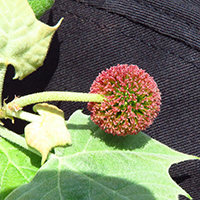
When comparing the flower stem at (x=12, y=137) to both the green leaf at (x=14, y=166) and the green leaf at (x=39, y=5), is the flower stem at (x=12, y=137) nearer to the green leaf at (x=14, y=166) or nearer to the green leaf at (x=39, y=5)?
the green leaf at (x=14, y=166)

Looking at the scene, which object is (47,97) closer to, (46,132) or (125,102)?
(46,132)

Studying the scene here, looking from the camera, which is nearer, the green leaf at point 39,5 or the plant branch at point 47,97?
the plant branch at point 47,97

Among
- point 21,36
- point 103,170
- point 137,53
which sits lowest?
point 103,170

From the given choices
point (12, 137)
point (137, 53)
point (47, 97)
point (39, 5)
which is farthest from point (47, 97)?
point (137, 53)

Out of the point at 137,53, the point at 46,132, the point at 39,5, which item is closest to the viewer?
the point at 46,132

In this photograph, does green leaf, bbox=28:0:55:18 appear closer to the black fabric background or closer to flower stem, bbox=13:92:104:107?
the black fabric background

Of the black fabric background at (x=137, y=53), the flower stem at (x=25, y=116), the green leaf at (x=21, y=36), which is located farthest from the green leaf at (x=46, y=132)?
the black fabric background at (x=137, y=53)

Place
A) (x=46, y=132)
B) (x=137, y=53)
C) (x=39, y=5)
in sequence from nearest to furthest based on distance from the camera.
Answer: (x=46, y=132) → (x=39, y=5) → (x=137, y=53)
